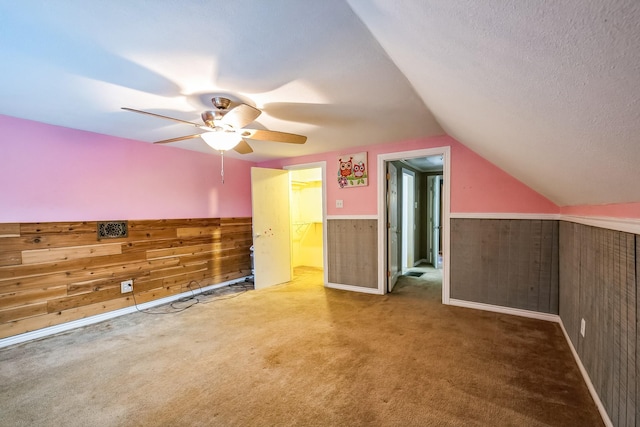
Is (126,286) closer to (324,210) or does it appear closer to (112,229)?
(112,229)

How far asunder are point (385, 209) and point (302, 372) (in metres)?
2.47

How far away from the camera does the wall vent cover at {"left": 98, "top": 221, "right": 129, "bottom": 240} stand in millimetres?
3238

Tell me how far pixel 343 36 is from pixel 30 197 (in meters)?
3.42

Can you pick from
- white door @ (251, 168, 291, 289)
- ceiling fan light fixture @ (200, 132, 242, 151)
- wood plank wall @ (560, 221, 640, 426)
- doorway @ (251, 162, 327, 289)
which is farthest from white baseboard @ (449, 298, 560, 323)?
ceiling fan light fixture @ (200, 132, 242, 151)

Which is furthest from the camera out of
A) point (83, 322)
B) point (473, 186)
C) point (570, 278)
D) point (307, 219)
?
point (307, 219)

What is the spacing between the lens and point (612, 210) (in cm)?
153

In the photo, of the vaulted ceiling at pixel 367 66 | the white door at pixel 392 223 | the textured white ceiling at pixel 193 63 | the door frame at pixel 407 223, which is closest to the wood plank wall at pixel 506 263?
the white door at pixel 392 223

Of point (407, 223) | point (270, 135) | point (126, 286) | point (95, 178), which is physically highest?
point (270, 135)

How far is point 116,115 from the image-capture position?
2.60 metres

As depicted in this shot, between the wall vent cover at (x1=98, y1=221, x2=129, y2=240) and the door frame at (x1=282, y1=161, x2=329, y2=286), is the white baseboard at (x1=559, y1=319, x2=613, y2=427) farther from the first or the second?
the wall vent cover at (x1=98, y1=221, x2=129, y2=240)

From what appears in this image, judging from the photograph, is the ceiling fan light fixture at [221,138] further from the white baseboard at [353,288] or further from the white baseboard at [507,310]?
the white baseboard at [507,310]

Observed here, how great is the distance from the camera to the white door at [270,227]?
14.1ft

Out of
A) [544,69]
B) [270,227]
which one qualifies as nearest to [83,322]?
[270,227]

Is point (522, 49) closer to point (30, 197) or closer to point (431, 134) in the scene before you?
point (431, 134)
